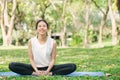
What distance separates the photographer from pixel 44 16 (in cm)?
4666

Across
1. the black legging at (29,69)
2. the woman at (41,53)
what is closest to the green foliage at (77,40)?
the black legging at (29,69)

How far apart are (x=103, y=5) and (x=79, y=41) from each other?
7.02 metres

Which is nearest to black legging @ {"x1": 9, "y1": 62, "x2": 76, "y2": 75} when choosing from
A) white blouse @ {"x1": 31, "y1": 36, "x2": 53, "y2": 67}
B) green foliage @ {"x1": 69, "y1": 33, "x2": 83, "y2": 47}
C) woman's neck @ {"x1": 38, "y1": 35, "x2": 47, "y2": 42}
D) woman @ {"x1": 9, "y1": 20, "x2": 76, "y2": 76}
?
woman @ {"x1": 9, "y1": 20, "x2": 76, "y2": 76}

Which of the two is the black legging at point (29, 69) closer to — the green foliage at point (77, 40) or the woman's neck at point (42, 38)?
the woman's neck at point (42, 38)

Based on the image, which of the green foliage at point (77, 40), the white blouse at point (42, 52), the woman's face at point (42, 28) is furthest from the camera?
the green foliage at point (77, 40)

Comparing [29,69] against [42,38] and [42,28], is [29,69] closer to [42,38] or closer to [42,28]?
[42,38]

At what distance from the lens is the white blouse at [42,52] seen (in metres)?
8.34

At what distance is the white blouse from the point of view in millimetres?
8336

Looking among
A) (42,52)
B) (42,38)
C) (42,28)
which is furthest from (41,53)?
(42,28)

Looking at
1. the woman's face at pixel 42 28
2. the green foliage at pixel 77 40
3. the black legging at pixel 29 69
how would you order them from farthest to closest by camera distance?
the green foliage at pixel 77 40, the black legging at pixel 29 69, the woman's face at pixel 42 28

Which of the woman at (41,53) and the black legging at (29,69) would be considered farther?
the black legging at (29,69)

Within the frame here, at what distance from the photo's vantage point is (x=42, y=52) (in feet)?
27.3

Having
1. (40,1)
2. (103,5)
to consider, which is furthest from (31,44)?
(40,1)

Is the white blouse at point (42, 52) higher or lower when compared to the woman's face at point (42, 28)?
lower
